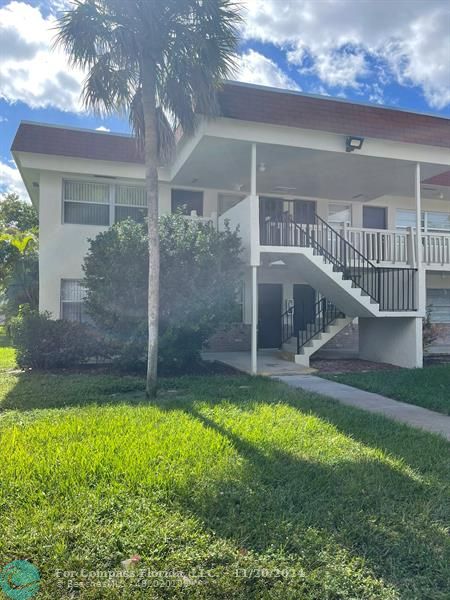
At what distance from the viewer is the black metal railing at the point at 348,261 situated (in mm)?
10031

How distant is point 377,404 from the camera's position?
6828 millimetres

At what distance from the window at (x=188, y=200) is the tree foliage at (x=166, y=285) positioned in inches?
156

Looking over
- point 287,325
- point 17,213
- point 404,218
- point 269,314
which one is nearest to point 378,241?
point 287,325

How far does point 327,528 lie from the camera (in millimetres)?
2934

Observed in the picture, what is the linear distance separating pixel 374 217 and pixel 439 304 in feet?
13.6

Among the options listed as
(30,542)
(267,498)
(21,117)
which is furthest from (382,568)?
(21,117)

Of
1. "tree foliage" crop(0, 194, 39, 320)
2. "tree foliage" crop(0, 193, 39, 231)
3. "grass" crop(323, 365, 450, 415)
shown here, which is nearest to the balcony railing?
"grass" crop(323, 365, 450, 415)

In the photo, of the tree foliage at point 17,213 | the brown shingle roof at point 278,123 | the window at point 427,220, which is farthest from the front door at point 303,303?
the tree foliage at point 17,213

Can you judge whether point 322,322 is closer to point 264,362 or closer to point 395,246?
point 264,362

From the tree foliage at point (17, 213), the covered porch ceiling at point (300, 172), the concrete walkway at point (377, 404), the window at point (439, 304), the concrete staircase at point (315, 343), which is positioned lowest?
the concrete walkway at point (377, 404)

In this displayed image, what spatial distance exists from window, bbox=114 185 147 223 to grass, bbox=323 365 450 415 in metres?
7.51

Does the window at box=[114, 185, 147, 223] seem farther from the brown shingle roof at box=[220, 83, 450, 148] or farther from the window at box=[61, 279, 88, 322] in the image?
the brown shingle roof at box=[220, 83, 450, 148]

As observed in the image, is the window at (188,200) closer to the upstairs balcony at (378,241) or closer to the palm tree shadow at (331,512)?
the upstairs balcony at (378,241)

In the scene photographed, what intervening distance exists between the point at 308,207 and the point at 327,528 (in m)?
12.5
